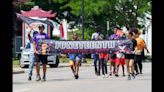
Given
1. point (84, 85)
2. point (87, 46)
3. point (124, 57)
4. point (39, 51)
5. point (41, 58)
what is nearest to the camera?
point (84, 85)

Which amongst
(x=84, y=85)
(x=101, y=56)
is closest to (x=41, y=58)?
(x=84, y=85)

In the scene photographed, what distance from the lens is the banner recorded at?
17.5 m

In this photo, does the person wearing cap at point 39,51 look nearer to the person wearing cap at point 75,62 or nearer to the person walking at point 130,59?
the person wearing cap at point 75,62

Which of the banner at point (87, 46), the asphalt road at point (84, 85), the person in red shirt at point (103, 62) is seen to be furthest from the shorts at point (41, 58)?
the person in red shirt at point (103, 62)

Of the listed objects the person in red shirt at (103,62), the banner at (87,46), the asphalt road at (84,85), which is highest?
the banner at (87,46)

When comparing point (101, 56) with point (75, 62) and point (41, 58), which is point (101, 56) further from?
point (41, 58)

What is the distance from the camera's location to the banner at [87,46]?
17453 mm

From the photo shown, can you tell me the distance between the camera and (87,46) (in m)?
18.1

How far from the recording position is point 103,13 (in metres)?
51.8

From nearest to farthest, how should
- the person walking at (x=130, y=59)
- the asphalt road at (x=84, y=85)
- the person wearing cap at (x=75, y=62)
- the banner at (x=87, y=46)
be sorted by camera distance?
the asphalt road at (x=84, y=85) → the person walking at (x=130, y=59) → the person wearing cap at (x=75, y=62) → the banner at (x=87, y=46)

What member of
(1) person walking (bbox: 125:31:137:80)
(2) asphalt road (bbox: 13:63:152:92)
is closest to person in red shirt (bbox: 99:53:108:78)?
(1) person walking (bbox: 125:31:137:80)
